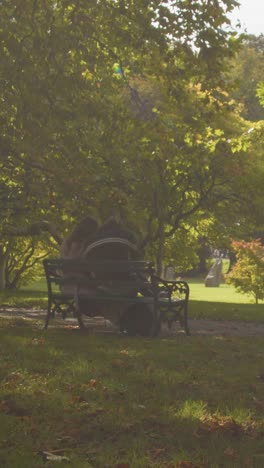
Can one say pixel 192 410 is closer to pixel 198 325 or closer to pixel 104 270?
pixel 104 270

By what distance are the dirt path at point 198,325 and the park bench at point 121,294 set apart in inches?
15.1

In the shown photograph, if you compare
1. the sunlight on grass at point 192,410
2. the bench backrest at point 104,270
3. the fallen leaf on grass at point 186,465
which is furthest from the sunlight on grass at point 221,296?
the fallen leaf on grass at point 186,465

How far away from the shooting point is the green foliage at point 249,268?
89.4ft

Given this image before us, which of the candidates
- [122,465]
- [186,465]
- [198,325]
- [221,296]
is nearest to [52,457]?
[122,465]

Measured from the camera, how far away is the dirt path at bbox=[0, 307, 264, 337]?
12266 millimetres

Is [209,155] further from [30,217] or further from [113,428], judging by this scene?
[113,428]

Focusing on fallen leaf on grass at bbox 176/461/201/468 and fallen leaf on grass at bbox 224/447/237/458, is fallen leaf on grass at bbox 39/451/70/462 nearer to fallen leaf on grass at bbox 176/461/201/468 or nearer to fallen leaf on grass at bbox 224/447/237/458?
fallen leaf on grass at bbox 176/461/201/468

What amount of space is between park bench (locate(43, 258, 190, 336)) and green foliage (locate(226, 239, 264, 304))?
16172mm

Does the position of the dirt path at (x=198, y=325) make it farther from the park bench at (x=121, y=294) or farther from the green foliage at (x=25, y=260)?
the green foliage at (x=25, y=260)

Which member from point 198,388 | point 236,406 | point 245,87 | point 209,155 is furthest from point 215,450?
point 245,87

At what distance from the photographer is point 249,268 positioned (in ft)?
90.0

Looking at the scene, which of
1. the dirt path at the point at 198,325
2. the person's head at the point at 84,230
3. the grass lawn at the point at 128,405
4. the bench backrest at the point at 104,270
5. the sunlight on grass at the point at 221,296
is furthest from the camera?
the sunlight on grass at the point at 221,296

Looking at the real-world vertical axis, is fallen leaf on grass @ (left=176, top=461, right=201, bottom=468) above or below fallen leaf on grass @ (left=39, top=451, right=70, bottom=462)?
below

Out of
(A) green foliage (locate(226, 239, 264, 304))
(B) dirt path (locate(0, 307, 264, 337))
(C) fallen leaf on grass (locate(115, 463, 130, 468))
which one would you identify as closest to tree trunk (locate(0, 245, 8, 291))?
(A) green foliage (locate(226, 239, 264, 304))
